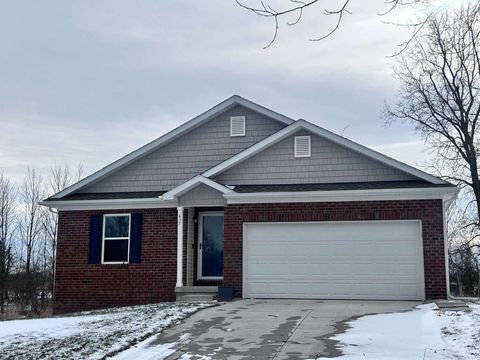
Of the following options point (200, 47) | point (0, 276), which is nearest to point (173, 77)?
point (200, 47)

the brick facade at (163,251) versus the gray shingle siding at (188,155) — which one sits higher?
the gray shingle siding at (188,155)

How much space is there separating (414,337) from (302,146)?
8.00 metres

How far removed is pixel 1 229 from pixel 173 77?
23175mm

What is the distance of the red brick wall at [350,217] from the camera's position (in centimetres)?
1376

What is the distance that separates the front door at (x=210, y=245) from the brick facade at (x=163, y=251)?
3.06 ft

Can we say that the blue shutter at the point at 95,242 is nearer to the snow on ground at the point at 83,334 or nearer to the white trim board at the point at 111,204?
the white trim board at the point at 111,204

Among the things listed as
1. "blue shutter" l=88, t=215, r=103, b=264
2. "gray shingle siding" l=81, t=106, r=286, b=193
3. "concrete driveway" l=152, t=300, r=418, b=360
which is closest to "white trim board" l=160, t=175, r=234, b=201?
"gray shingle siding" l=81, t=106, r=286, b=193

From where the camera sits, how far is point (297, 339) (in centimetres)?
873

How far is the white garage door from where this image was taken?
13977 millimetres

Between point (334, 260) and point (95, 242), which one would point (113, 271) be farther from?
point (334, 260)

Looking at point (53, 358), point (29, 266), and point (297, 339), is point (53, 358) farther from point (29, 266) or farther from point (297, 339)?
point (29, 266)

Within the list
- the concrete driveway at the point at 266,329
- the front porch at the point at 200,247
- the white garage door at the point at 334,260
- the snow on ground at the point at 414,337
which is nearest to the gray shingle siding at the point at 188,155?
the front porch at the point at 200,247

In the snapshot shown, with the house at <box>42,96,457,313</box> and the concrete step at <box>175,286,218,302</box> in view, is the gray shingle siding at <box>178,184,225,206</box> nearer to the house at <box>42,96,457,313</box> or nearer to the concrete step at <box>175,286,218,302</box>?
the house at <box>42,96,457,313</box>

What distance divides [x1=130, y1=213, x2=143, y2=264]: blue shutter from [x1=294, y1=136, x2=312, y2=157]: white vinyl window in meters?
4.96
